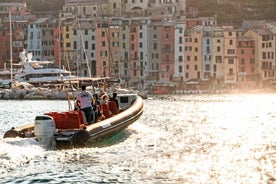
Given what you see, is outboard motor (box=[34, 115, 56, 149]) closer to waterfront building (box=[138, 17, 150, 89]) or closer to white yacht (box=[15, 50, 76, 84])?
white yacht (box=[15, 50, 76, 84])

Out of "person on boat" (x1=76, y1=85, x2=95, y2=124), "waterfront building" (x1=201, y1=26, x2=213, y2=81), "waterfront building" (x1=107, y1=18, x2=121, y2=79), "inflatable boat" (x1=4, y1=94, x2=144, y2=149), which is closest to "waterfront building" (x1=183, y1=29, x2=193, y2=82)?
"waterfront building" (x1=201, y1=26, x2=213, y2=81)

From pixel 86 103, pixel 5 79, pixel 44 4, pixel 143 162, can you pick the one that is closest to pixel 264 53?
pixel 5 79

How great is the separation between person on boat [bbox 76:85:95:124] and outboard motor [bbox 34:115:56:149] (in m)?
3.61

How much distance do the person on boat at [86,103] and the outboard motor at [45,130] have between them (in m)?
3.61

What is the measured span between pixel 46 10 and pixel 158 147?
123270mm

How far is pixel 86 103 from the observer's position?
24.8 metres

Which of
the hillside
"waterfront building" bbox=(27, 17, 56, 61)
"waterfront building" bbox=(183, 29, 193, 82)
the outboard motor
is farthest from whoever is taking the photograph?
the hillside

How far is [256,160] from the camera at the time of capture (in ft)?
70.1

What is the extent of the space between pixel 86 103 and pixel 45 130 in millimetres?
4039

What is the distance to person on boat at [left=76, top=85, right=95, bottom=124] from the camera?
24.7 metres

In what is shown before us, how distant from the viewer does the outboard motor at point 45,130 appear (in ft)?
68.5

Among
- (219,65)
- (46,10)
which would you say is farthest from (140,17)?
(46,10)

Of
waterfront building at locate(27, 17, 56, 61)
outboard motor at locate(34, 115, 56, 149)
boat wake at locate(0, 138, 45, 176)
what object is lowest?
boat wake at locate(0, 138, 45, 176)

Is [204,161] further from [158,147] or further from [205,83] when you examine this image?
[205,83]
